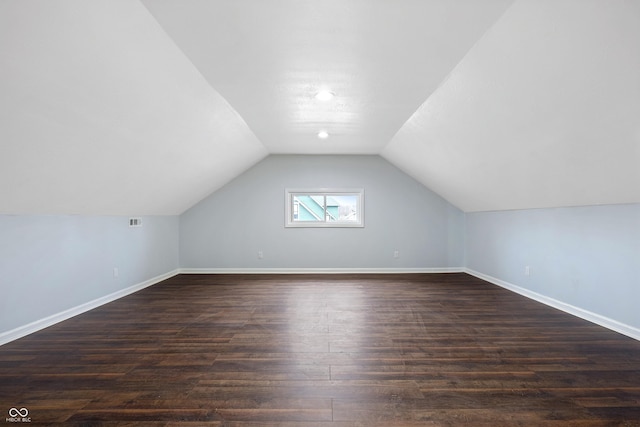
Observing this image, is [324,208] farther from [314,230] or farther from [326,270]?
[326,270]

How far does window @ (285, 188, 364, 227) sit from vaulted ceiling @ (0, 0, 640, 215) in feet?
7.06

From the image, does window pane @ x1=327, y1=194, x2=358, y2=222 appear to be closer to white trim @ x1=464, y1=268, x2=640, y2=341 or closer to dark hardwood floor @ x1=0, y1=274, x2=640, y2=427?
dark hardwood floor @ x1=0, y1=274, x2=640, y2=427

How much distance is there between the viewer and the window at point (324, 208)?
558 cm

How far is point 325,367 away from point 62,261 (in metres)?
2.94

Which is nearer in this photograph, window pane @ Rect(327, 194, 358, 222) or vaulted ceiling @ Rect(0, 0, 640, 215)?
vaulted ceiling @ Rect(0, 0, 640, 215)

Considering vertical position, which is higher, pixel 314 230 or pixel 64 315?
pixel 314 230

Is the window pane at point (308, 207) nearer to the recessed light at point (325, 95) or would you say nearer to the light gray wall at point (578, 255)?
the recessed light at point (325, 95)

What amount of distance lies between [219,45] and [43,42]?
0.94 metres

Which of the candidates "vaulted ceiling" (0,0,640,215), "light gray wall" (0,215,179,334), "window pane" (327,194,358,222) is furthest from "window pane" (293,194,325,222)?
"light gray wall" (0,215,179,334)

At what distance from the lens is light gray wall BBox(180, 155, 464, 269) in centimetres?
555

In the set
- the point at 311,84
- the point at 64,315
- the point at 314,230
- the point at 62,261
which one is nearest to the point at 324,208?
the point at 314,230

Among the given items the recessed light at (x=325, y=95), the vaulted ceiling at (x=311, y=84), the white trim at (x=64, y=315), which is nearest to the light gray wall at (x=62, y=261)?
the white trim at (x=64, y=315)

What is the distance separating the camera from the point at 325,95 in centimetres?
284

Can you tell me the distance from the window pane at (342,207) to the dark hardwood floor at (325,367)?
2435 millimetres
